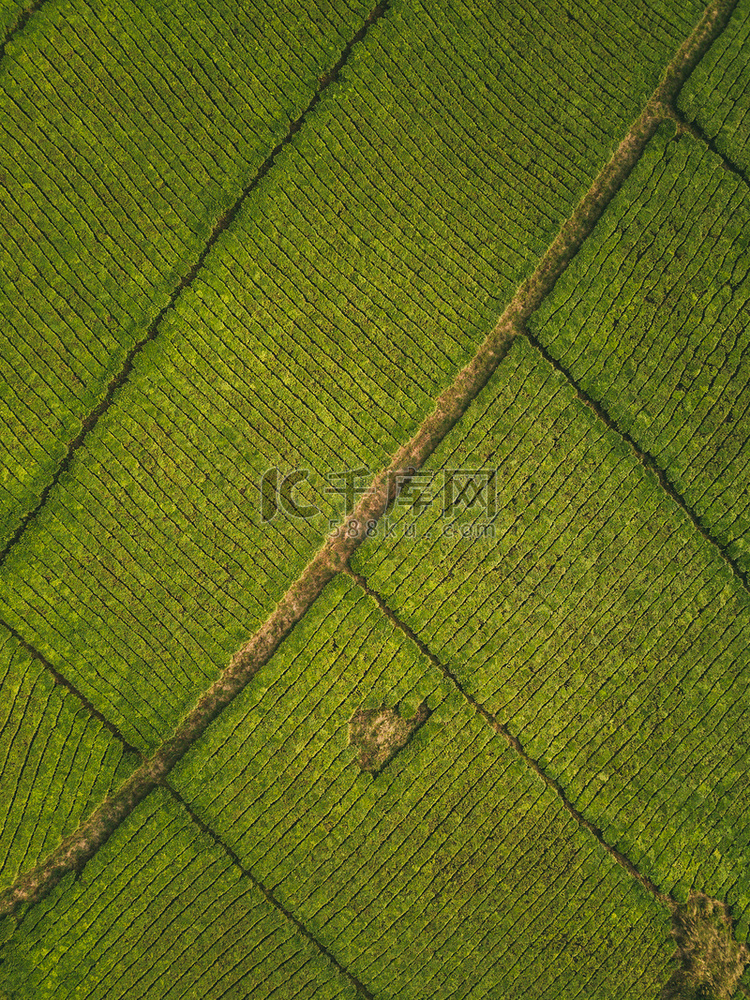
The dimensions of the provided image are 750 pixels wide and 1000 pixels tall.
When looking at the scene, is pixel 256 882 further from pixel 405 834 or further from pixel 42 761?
pixel 42 761

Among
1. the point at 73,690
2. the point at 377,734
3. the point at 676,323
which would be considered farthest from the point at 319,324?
the point at 73,690

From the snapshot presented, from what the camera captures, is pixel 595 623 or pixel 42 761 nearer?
pixel 42 761

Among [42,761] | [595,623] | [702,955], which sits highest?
[595,623]

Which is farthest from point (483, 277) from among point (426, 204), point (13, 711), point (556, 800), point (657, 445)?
point (13, 711)

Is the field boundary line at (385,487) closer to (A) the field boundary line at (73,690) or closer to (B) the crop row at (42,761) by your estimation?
(B) the crop row at (42,761)

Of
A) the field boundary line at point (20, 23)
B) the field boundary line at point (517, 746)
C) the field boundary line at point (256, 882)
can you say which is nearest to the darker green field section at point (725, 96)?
the field boundary line at point (517, 746)

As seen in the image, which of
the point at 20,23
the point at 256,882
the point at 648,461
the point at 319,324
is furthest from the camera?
the point at 648,461

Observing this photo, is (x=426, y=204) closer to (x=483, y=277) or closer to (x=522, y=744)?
(x=483, y=277)
